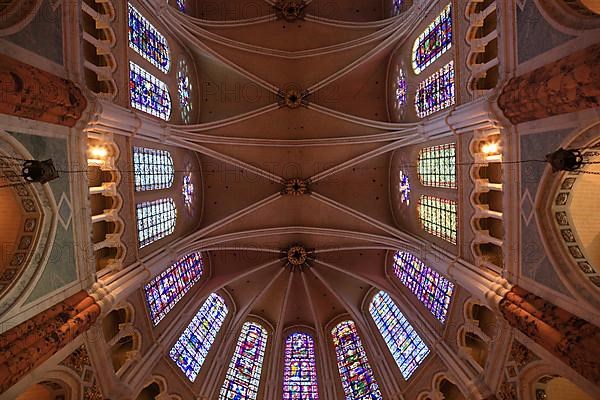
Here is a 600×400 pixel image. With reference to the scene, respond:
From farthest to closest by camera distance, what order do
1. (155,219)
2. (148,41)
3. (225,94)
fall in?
(225,94) < (155,219) < (148,41)

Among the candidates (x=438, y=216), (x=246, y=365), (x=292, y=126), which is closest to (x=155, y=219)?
(x=292, y=126)

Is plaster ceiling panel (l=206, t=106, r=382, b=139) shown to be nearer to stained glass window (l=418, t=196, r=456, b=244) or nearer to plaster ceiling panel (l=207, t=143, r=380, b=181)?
plaster ceiling panel (l=207, t=143, r=380, b=181)

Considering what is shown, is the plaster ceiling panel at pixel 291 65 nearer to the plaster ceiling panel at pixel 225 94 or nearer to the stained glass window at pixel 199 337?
the plaster ceiling panel at pixel 225 94

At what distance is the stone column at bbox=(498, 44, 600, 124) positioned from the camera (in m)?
6.44

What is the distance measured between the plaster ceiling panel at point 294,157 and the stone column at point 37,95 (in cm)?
933

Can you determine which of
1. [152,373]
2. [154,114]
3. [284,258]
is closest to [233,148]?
[154,114]

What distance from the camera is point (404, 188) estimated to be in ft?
57.8

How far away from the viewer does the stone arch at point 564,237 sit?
8188 millimetres

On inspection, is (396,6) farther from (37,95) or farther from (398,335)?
(37,95)

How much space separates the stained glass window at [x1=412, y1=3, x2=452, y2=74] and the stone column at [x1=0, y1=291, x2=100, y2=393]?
42.5 feet

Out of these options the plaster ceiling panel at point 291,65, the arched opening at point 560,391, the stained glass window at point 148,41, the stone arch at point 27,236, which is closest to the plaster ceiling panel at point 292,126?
the plaster ceiling panel at point 291,65

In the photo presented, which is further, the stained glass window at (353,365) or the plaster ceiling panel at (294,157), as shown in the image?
the plaster ceiling panel at (294,157)

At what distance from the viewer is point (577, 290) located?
8258 millimetres

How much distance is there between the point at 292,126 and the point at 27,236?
1197 cm
